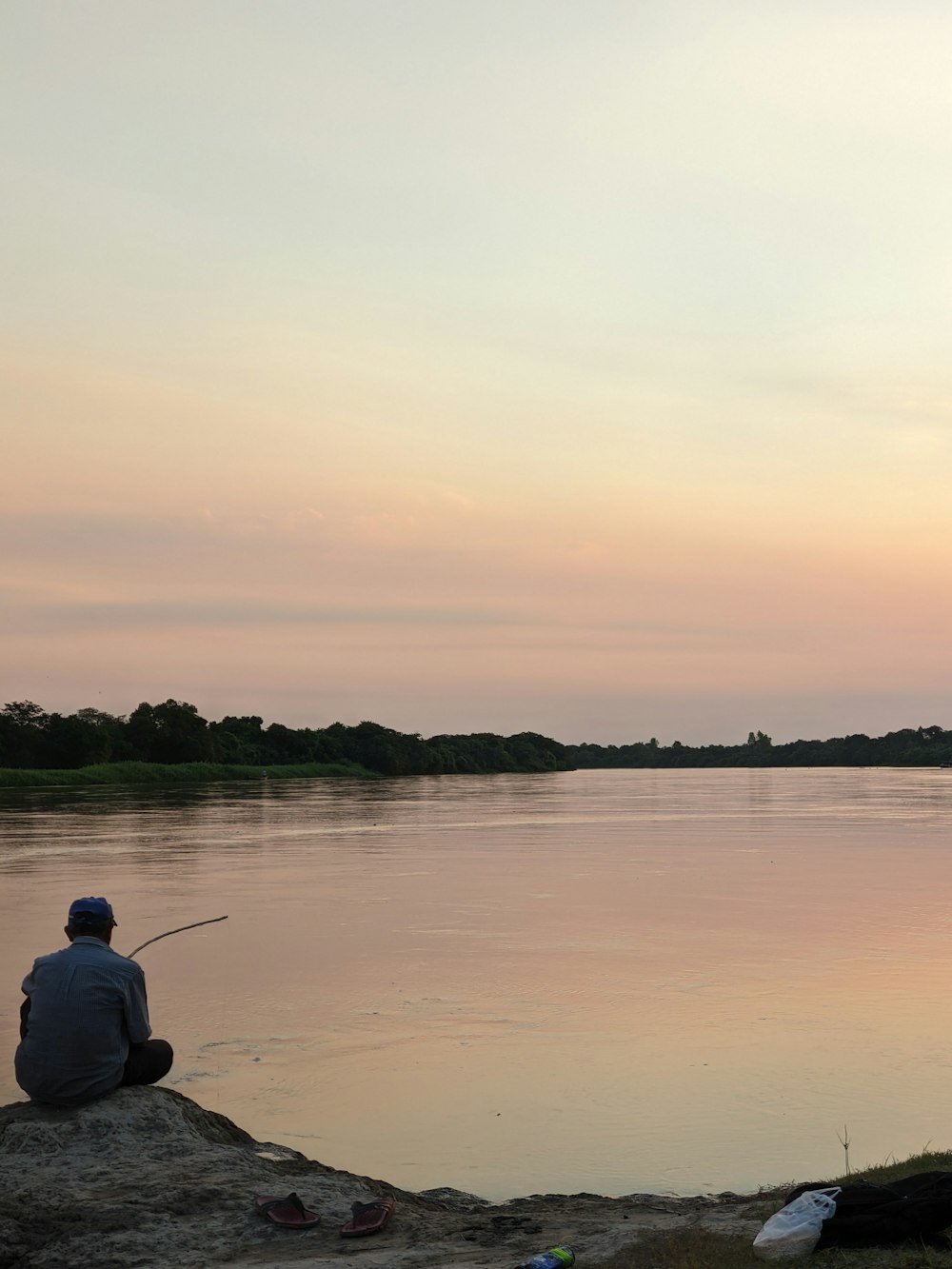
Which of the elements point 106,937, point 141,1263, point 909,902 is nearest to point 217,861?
point 909,902

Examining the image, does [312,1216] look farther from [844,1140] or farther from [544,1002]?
[544,1002]

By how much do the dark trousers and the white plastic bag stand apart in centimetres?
380

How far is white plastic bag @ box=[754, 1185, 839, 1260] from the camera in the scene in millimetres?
5047

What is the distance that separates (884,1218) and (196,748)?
354ft

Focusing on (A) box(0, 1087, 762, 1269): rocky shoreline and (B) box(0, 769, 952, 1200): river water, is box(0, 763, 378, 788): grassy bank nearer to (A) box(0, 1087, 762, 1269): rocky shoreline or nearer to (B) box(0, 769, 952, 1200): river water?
(B) box(0, 769, 952, 1200): river water

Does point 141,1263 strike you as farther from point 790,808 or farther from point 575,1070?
point 790,808

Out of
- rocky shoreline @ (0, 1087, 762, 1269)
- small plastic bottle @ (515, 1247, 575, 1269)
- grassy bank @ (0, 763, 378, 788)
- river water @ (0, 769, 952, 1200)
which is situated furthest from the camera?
grassy bank @ (0, 763, 378, 788)

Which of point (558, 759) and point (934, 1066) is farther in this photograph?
point (558, 759)

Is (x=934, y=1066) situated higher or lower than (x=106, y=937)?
lower

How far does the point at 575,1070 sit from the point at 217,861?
18.5m

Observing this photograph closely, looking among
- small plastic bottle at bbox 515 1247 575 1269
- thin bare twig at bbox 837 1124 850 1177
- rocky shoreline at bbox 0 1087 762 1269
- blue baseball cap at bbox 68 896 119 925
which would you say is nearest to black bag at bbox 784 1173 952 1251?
rocky shoreline at bbox 0 1087 762 1269

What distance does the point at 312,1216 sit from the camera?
6.16 meters

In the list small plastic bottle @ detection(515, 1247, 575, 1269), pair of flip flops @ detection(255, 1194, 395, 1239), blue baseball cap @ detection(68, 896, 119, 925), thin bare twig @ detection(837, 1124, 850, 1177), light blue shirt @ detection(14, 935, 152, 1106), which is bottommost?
thin bare twig @ detection(837, 1124, 850, 1177)

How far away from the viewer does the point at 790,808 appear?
55125 mm
